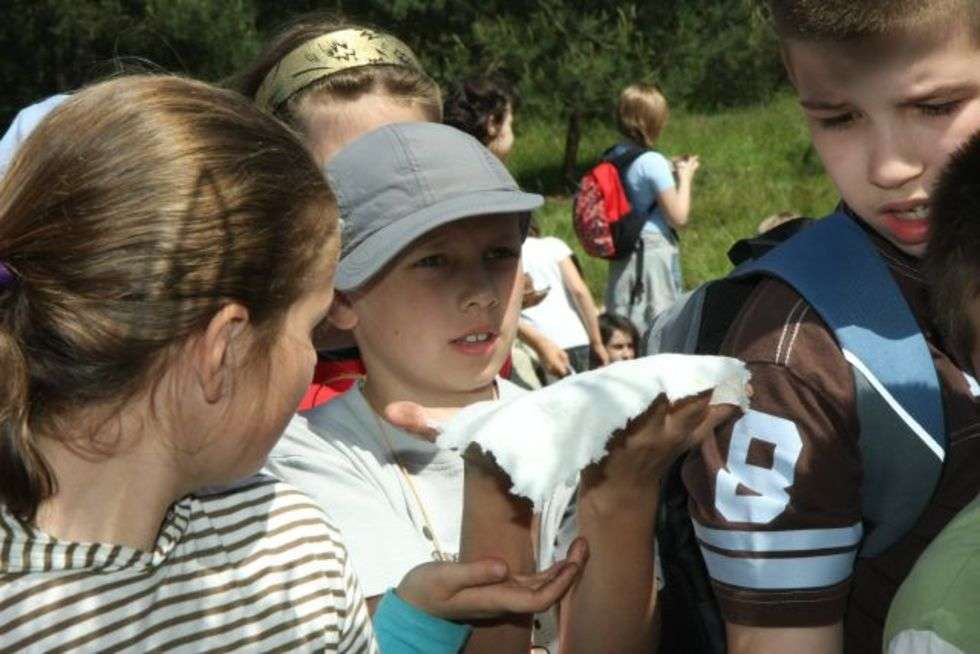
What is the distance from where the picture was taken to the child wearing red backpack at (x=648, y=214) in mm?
7910

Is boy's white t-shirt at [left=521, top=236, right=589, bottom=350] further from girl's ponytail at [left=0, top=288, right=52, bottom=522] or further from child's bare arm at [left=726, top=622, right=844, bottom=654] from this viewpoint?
girl's ponytail at [left=0, top=288, right=52, bottom=522]

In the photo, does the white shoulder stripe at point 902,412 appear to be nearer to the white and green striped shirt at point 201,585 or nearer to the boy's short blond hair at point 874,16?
the boy's short blond hair at point 874,16

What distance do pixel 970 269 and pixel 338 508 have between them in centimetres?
92

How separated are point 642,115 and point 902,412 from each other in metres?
6.50

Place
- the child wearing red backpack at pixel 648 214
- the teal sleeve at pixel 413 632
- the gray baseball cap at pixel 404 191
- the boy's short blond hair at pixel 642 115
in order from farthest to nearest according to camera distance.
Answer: the boy's short blond hair at pixel 642 115, the child wearing red backpack at pixel 648 214, the gray baseball cap at pixel 404 191, the teal sleeve at pixel 413 632

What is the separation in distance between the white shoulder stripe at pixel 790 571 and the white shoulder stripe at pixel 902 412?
0.53 feet

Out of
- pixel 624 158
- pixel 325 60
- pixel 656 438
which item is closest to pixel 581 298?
pixel 624 158

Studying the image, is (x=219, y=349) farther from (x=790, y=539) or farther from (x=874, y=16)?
(x=874, y=16)

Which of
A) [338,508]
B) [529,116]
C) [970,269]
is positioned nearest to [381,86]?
[338,508]

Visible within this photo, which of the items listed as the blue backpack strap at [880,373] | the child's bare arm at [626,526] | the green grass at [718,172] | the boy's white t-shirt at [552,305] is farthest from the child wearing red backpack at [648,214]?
the blue backpack strap at [880,373]

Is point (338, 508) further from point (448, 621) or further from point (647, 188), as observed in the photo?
point (647, 188)

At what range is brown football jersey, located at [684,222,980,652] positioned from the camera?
174cm

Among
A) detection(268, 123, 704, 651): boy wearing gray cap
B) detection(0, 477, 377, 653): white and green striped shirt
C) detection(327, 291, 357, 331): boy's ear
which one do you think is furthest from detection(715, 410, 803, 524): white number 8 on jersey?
detection(327, 291, 357, 331): boy's ear

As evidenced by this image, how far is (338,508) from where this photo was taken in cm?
211
